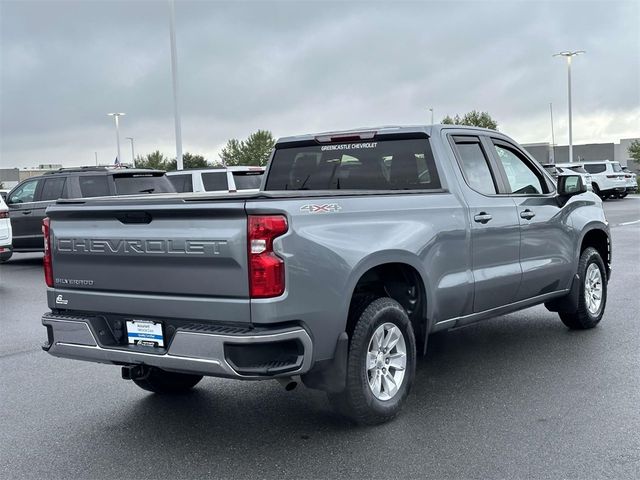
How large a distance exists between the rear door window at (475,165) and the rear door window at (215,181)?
1028 cm

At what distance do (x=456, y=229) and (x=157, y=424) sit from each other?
2.55 metres

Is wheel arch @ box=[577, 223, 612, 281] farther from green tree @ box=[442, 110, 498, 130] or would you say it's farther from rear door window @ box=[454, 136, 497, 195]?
green tree @ box=[442, 110, 498, 130]

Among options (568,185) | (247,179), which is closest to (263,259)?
(568,185)

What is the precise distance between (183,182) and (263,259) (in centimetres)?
1304

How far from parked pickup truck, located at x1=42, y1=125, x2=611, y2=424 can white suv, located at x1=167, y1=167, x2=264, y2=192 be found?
9500 millimetres

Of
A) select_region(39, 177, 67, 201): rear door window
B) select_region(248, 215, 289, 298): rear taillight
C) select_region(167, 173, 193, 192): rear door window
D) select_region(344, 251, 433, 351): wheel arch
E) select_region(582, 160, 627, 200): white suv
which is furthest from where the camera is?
select_region(582, 160, 627, 200): white suv

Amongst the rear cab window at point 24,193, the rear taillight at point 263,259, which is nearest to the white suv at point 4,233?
the rear cab window at point 24,193

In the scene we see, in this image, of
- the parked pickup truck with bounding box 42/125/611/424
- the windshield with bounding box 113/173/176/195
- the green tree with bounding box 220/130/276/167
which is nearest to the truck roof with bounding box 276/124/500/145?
the parked pickup truck with bounding box 42/125/611/424

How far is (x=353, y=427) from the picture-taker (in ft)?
16.1

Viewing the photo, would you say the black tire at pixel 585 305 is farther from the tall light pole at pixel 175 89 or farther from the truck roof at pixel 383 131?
the tall light pole at pixel 175 89

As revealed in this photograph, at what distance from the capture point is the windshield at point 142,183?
14078 millimetres

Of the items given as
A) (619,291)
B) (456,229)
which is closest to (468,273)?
(456,229)

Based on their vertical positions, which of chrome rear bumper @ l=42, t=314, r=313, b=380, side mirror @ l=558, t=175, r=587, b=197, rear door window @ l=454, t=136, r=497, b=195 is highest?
rear door window @ l=454, t=136, r=497, b=195

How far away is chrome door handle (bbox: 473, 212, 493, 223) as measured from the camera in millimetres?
5841
